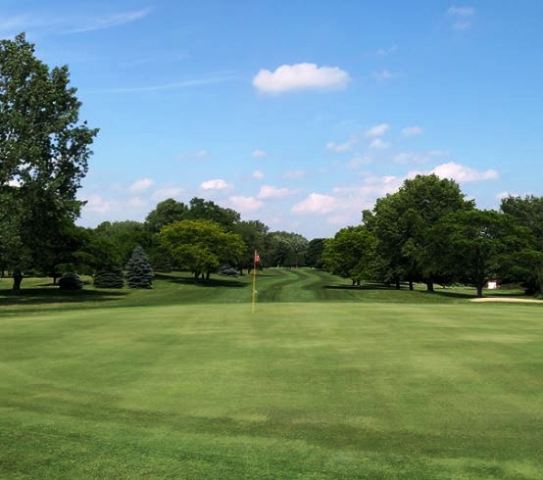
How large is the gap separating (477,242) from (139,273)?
44408 mm

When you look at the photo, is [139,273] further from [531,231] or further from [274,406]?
[274,406]

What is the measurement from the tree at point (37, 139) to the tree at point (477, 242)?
36360 mm

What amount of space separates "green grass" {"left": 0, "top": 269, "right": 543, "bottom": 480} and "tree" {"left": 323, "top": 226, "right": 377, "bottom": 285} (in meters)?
61.6

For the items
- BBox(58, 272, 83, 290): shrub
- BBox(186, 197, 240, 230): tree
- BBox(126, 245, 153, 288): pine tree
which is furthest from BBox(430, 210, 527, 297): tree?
BBox(186, 197, 240, 230): tree

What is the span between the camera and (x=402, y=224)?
76.9 m

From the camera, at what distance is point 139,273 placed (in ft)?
271

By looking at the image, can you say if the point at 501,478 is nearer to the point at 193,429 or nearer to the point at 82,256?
the point at 193,429

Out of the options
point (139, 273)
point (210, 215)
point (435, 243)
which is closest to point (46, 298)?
point (139, 273)

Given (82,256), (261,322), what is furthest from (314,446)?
(82,256)

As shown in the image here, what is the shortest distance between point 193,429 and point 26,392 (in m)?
4.43

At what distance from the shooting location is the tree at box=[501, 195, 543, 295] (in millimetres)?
61138

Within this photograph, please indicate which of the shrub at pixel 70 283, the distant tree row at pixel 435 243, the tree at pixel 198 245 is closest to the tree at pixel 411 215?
the distant tree row at pixel 435 243

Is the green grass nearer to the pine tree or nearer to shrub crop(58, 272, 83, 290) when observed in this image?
shrub crop(58, 272, 83, 290)

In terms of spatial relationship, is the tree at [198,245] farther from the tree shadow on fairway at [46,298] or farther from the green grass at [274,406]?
the green grass at [274,406]
